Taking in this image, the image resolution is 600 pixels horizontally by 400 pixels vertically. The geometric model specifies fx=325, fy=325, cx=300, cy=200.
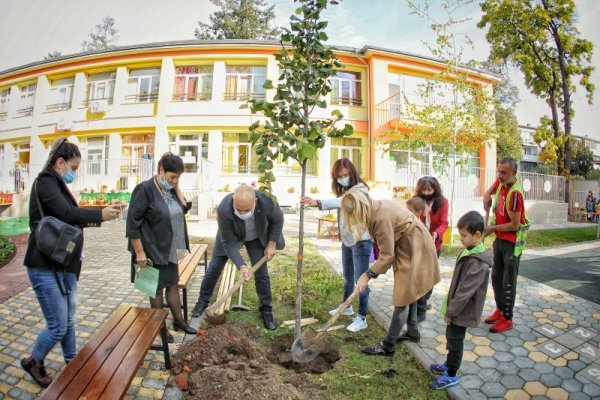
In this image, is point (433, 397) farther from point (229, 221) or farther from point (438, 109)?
point (438, 109)

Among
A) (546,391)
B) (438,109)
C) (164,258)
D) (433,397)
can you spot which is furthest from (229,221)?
(438,109)

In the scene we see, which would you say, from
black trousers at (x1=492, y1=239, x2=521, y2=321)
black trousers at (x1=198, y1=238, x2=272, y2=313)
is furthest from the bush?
black trousers at (x1=492, y1=239, x2=521, y2=321)

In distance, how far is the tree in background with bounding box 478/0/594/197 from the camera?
616 inches

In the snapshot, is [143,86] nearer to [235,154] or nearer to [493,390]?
[235,154]

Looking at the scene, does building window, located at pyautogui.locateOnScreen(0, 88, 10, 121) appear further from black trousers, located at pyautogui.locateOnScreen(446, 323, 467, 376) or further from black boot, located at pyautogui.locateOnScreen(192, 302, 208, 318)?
black trousers, located at pyautogui.locateOnScreen(446, 323, 467, 376)

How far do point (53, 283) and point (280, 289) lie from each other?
3.19 m

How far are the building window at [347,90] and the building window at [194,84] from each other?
6.79 m

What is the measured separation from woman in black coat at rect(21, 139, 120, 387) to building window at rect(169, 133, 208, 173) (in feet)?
49.3

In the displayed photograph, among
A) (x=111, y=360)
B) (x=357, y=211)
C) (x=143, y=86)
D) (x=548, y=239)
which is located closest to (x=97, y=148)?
(x=143, y=86)

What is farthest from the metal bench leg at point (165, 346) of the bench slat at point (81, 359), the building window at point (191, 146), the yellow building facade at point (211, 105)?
the building window at point (191, 146)

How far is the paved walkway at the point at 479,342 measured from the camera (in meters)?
2.77

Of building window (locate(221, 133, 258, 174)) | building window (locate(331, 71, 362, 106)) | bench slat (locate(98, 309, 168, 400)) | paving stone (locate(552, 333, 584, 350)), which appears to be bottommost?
paving stone (locate(552, 333, 584, 350))

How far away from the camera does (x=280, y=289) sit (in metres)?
5.16

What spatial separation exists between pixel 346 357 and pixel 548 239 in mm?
10095
